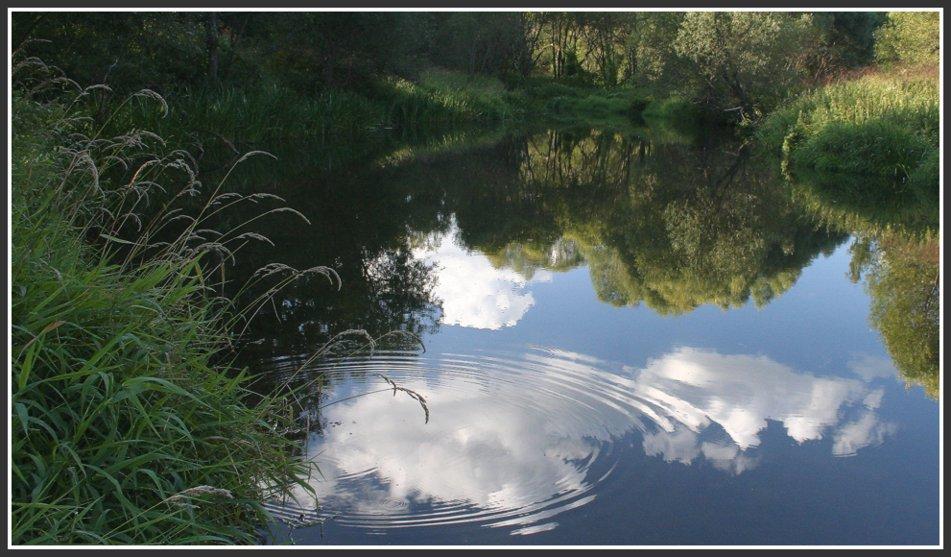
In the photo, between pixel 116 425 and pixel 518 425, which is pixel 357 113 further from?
pixel 116 425

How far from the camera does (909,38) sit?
31172mm

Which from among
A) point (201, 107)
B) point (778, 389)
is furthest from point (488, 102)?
point (778, 389)

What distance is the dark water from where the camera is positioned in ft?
11.9

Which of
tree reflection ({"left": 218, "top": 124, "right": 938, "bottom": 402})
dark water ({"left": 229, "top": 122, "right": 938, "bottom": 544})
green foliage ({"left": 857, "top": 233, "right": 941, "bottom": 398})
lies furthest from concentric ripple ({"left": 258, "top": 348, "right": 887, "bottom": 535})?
tree reflection ({"left": 218, "top": 124, "right": 938, "bottom": 402})

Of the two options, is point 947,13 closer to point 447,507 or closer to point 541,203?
point 447,507

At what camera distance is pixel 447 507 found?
11.8ft

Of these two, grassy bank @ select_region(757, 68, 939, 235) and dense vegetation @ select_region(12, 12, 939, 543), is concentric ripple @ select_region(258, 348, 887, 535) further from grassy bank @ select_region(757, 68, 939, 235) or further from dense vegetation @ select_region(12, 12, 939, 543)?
grassy bank @ select_region(757, 68, 939, 235)

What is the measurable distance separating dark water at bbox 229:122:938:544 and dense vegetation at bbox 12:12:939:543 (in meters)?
0.10

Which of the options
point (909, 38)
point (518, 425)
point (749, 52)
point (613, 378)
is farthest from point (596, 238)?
point (909, 38)

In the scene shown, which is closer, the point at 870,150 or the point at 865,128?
the point at 870,150

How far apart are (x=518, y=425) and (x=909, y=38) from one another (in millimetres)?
31638

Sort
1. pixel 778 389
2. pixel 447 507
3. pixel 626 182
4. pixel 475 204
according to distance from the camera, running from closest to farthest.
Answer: pixel 447 507 < pixel 778 389 < pixel 475 204 < pixel 626 182

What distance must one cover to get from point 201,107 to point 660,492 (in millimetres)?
14468

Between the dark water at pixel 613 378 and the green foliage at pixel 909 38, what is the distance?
59.3 ft
